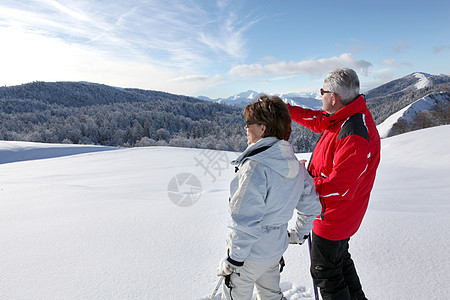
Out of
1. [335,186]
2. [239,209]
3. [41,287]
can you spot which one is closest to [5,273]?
[41,287]

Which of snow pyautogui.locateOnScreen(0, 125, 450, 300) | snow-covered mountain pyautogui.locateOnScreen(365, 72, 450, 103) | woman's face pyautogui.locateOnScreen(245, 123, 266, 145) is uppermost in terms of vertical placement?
snow-covered mountain pyautogui.locateOnScreen(365, 72, 450, 103)

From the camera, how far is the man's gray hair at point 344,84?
137 centimetres

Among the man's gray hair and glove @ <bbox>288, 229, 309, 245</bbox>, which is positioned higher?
the man's gray hair

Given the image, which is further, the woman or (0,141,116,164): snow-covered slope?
(0,141,116,164): snow-covered slope

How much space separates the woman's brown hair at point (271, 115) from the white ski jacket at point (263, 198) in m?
0.06

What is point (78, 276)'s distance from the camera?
77.0 inches

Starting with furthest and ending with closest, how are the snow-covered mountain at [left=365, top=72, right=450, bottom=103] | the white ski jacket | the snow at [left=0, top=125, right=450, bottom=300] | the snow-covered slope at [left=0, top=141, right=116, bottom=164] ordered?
the snow-covered mountain at [left=365, top=72, right=450, bottom=103]
the snow-covered slope at [left=0, top=141, right=116, bottom=164]
the snow at [left=0, top=125, right=450, bottom=300]
the white ski jacket

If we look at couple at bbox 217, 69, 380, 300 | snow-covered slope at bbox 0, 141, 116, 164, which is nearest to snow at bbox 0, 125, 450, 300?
couple at bbox 217, 69, 380, 300

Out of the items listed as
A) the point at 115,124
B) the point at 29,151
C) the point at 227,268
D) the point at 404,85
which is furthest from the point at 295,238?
the point at 404,85

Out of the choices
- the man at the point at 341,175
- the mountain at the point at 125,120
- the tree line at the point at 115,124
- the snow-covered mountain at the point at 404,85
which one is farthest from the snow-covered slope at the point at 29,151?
the snow-covered mountain at the point at 404,85

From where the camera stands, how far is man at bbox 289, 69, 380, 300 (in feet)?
4.22

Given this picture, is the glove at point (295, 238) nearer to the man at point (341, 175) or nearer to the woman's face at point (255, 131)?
the man at point (341, 175)

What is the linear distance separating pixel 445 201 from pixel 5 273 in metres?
5.09

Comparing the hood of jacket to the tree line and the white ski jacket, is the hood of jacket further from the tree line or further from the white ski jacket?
the tree line
